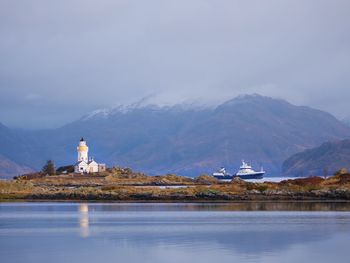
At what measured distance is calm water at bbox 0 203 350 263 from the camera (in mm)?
36969

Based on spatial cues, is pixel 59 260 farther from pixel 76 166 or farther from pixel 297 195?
pixel 76 166

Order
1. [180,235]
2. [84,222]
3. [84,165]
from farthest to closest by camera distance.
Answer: [84,165], [84,222], [180,235]

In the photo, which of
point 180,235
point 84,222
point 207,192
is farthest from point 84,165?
point 180,235

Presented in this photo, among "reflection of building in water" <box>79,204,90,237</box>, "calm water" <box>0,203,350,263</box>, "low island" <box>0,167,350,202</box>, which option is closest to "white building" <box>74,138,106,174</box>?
"low island" <box>0,167,350,202</box>

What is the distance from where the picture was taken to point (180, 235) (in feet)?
154

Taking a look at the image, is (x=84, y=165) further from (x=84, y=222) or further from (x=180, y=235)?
(x=180, y=235)

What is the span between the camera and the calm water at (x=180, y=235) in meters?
37.0

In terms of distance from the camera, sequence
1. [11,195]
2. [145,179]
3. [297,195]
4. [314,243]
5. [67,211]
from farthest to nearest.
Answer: [145,179]
[11,195]
[297,195]
[67,211]
[314,243]

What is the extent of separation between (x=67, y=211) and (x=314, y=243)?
121 ft

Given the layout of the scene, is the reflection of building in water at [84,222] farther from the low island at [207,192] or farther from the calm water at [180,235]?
the low island at [207,192]

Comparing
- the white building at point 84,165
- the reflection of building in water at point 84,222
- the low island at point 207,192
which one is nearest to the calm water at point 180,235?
the reflection of building in water at point 84,222

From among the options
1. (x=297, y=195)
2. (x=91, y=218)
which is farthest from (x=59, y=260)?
(x=297, y=195)

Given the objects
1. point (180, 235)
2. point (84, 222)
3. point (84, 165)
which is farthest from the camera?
point (84, 165)

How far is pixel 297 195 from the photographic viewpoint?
284ft
